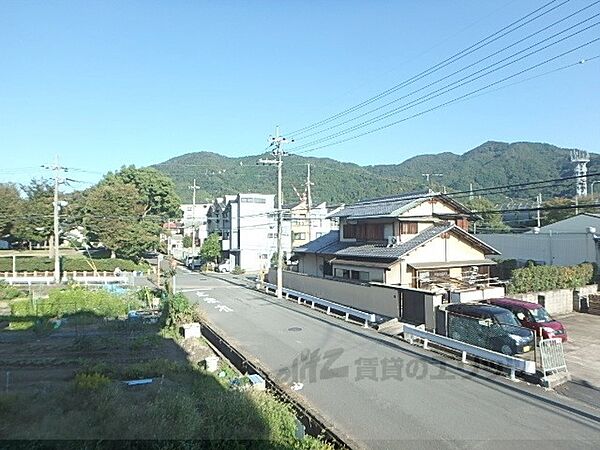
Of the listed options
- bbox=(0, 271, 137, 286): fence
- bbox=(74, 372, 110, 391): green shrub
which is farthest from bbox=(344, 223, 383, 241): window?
bbox=(74, 372, 110, 391): green shrub

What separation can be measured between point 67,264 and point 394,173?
3359 inches

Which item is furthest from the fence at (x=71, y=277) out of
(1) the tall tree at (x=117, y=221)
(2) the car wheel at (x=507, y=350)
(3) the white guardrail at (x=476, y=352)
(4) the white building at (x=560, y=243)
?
(4) the white building at (x=560, y=243)

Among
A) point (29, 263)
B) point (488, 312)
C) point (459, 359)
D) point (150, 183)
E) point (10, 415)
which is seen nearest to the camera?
point (10, 415)

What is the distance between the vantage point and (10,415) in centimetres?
686

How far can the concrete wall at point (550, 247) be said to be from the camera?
24812mm

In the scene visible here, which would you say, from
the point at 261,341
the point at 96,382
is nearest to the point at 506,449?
the point at 96,382

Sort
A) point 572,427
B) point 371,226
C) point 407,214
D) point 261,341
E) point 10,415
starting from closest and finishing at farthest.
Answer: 1. point 10,415
2. point 572,427
3. point 261,341
4. point 407,214
5. point 371,226

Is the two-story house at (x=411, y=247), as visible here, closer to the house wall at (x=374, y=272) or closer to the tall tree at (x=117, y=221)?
the house wall at (x=374, y=272)

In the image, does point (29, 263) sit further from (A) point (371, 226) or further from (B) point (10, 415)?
(B) point (10, 415)

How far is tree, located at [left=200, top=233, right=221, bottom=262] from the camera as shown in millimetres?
47812

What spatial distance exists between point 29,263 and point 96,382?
110 feet

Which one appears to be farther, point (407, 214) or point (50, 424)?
point (407, 214)

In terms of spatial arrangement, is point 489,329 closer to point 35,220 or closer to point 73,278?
point 73,278

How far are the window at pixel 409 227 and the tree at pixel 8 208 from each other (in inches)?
1434
